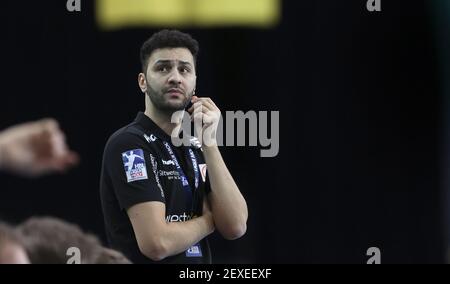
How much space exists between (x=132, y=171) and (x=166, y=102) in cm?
54

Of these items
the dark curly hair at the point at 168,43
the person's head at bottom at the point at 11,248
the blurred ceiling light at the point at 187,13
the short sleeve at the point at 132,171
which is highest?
the blurred ceiling light at the point at 187,13

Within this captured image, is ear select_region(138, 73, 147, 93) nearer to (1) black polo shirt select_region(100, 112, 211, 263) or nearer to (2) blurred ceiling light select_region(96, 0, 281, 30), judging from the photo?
(1) black polo shirt select_region(100, 112, 211, 263)

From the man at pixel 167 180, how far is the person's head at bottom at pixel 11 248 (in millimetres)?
820

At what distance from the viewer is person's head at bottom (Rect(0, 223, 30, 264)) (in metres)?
4.39

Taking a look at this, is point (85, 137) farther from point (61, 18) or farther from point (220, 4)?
point (220, 4)

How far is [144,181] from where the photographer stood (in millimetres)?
5250

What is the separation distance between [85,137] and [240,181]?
59.6 inches

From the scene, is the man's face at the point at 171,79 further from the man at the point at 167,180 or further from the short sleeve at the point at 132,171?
the short sleeve at the point at 132,171

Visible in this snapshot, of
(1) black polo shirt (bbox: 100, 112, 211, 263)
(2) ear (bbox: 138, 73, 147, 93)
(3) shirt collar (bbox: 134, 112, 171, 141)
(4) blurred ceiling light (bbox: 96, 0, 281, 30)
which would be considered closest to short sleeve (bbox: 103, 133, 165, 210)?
(1) black polo shirt (bbox: 100, 112, 211, 263)

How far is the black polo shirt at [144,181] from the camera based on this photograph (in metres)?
5.27

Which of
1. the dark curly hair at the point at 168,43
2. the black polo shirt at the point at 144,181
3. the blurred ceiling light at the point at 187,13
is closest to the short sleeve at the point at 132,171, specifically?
the black polo shirt at the point at 144,181

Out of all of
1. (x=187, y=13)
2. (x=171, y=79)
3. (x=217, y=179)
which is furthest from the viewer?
(x=187, y=13)

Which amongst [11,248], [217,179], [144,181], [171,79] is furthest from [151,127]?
[11,248]

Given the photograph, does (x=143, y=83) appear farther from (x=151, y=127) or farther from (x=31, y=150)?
(x=31, y=150)
